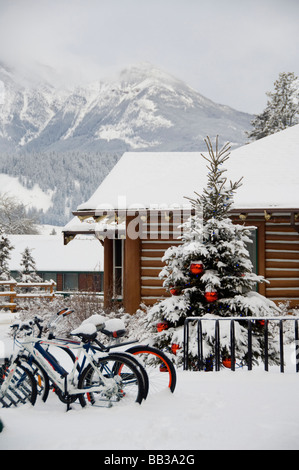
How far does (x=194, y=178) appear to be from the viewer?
15.7 meters

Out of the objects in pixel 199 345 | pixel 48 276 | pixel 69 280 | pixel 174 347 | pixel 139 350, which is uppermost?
pixel 139 350

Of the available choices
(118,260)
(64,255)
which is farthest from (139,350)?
(64,255)

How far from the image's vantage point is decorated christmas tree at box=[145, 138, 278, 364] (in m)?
8.09

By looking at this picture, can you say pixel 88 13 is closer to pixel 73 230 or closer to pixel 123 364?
pixel 73 230

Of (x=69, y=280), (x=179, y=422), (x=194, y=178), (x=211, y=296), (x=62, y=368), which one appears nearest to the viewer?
(x=179, y=422)

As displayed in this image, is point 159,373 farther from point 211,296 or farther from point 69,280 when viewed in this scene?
point 69,280

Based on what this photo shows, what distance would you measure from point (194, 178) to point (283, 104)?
66.2ft

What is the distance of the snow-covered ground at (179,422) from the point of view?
448cm

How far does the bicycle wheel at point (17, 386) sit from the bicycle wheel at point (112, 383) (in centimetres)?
56

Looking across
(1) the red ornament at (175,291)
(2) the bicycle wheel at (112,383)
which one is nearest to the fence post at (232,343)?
(1) the red ornament at (175,291)

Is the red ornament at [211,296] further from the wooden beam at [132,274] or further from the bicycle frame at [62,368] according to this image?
the wooden beam at [132,274]

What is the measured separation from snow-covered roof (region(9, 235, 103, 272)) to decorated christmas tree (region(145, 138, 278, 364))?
111 ft

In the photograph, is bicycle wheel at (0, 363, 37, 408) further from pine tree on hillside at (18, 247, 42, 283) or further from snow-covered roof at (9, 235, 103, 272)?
snow-covered roof at (9, 235, 103, 272)

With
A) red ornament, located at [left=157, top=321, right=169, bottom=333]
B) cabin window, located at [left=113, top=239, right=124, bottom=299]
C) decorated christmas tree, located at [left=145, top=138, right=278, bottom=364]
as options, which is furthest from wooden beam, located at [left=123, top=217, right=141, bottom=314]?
red ornament, located at [left=157, top=321, right=169, bottom=333]
